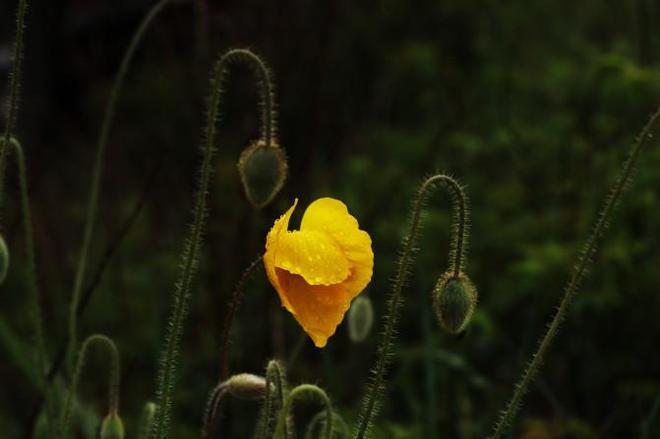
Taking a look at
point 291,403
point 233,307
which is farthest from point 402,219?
point 291,403

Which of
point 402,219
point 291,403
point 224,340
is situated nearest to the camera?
point 291,403

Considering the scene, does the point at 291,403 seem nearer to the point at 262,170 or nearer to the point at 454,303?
the point at 454,303

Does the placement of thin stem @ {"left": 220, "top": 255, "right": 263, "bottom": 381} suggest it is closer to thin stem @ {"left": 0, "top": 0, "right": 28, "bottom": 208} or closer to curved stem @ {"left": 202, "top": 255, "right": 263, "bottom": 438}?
curved stem @ {"left": 202, "top": 255, "right": 263, "bottom": 438}

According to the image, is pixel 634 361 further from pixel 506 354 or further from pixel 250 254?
pixel 250 254

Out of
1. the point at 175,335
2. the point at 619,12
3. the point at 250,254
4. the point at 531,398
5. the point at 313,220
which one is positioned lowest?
the point at 531,398

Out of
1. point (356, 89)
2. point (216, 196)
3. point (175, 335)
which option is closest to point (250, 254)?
point (216, 196)

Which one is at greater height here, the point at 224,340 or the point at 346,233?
the point at 346,233

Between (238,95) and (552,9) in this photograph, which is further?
(552,9)
